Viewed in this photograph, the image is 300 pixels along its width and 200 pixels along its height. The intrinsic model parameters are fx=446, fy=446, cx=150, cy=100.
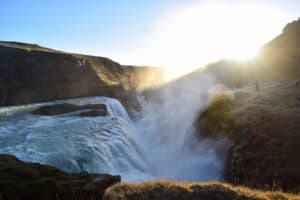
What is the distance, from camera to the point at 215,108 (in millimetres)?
40188

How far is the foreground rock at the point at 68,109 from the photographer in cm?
4312

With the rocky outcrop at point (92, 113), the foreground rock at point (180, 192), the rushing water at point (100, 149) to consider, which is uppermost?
the rocky outcrop at point (92, 113)

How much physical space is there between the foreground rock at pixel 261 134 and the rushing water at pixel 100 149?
1.99m

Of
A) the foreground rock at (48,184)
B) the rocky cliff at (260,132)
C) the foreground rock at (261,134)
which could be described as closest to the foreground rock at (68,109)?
the rocky cliff at (260,132)

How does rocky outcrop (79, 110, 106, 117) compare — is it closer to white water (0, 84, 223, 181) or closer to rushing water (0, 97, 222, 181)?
rushing water (0, 97, 222, 181)

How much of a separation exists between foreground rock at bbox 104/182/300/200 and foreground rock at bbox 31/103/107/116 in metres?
29.1

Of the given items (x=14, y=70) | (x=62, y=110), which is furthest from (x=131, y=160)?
(x=14, y=70)

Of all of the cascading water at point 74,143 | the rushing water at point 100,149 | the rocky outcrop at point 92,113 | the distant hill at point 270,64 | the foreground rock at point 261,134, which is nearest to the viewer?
the foreground rock at point 261,134

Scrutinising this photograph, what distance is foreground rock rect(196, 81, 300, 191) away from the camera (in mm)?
25109

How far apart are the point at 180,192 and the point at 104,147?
18271 millimetres

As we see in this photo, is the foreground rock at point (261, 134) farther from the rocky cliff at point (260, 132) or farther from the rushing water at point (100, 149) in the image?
the rushing water at point (100, 149)

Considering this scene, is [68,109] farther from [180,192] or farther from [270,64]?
[270,64]

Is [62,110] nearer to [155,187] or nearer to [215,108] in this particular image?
[215,108]

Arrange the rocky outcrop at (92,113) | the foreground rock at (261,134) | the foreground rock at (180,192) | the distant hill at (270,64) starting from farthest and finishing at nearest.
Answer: the distant hill at (270,64)
the rocky outcrop at (92,113)
the foreground rock at (261,134)
the foreground rock at (180,192)
